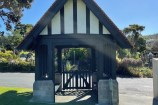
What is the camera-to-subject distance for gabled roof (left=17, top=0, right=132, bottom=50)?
12680mm

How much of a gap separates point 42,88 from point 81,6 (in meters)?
4.13

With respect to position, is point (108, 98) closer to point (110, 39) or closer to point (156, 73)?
point (110, 39)

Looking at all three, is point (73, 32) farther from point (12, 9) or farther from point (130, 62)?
point (130, 62)

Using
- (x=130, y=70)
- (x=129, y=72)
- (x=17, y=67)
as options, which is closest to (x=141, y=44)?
(x=130, y=70)

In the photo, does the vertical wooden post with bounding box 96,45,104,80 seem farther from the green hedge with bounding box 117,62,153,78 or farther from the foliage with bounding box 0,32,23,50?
the foliage with bounding box 0,32,23,50

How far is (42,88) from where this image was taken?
13391mm

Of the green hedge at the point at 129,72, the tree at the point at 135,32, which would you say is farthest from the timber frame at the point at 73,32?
the tree at the point at 135,32

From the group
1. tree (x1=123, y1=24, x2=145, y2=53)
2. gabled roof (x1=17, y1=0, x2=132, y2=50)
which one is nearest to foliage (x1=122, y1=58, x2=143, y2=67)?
tree (x1=123, y1=24, x2=145, y2=53)

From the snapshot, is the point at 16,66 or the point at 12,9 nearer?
the point at 12,9

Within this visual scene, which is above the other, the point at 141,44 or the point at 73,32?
the point at 141,44

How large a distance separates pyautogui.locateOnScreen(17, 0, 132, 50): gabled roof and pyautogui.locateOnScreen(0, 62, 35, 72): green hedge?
20.1 metres

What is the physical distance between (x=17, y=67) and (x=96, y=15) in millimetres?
22423

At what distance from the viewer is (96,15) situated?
12766 millimetres

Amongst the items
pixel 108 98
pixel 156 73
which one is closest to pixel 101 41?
pixel 108 98
